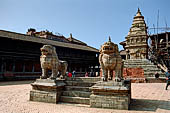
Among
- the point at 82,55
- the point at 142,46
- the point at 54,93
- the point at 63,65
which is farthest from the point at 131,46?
the point at 54,93

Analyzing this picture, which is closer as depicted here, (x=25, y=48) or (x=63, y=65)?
(x=63, y=65)

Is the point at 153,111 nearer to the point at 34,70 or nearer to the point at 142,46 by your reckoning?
the point at 142,46

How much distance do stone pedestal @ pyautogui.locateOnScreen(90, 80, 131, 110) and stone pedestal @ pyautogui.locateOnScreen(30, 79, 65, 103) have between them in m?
1.61

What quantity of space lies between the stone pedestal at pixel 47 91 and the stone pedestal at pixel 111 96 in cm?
161

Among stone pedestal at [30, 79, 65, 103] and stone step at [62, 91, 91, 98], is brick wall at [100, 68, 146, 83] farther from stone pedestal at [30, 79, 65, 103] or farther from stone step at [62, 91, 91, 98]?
stone pedestal at [30, 79, 65, 103]

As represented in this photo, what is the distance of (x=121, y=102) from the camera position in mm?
4621

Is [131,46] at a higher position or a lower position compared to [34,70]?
higher

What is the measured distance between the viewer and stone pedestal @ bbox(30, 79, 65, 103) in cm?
555

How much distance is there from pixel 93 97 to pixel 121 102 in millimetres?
1024

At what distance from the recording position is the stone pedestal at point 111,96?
15.1 feet

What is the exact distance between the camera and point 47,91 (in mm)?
5730

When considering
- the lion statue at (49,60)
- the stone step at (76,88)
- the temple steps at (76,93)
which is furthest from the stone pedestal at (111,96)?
the lion statue at (49,60)

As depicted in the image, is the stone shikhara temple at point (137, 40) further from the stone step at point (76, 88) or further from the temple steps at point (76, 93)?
the stone step at point (76, 88)

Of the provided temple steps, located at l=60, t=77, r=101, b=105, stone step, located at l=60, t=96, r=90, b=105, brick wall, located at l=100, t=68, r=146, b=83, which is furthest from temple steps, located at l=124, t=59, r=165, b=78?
stone step, located at l=60, t=96, r=90, b=105
